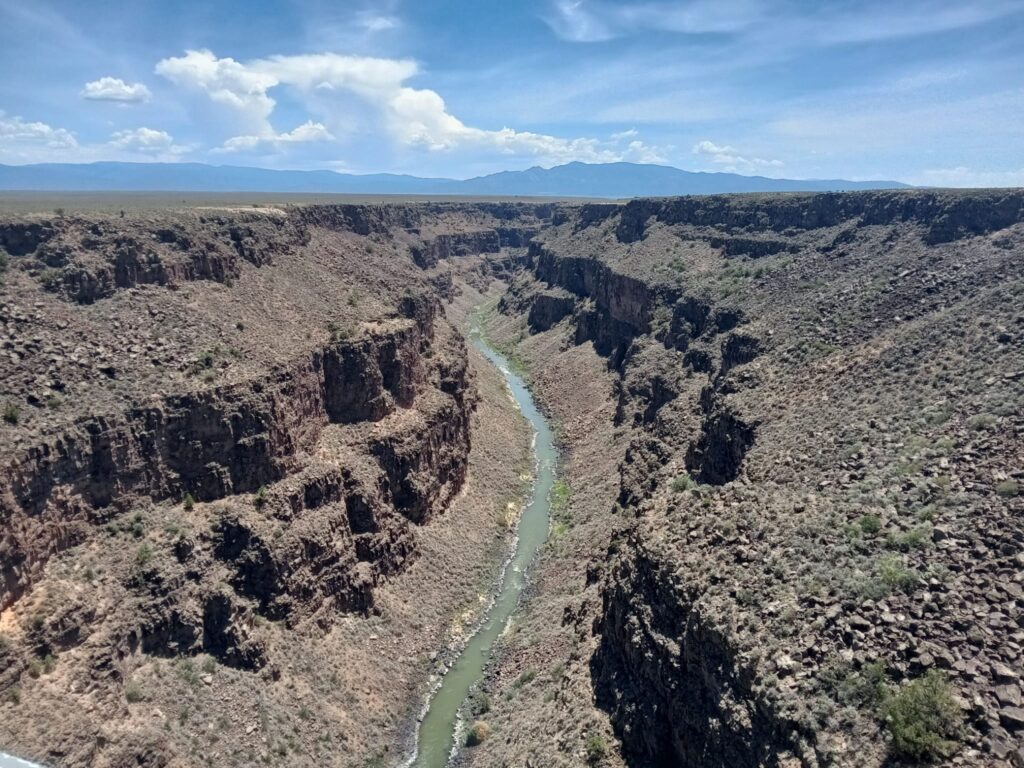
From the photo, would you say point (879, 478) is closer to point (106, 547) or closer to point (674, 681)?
point (674, 681)

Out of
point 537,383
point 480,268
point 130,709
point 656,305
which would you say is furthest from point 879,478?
point 480,268

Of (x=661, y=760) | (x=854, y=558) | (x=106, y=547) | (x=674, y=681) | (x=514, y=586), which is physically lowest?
(x=514, y=586)

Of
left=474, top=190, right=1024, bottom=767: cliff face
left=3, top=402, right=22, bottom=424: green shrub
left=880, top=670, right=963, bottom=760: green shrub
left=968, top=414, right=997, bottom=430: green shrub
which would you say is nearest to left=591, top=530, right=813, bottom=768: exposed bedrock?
left=474, top=190, right=1024, bottom=767: cliff face

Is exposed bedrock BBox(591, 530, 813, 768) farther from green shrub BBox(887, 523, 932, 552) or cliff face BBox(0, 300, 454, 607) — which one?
cliff face BBox(0, 300, 454, 607)

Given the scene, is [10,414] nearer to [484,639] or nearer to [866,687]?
[484,639]

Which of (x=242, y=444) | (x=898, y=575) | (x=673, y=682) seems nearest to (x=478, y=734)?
(x=673, y=682)

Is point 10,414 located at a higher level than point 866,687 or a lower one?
higher

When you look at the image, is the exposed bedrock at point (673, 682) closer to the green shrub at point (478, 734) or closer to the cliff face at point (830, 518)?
the cliff face at point (830, 518)

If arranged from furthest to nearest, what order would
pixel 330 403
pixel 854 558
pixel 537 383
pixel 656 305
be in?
1. pixel 537 383
2. pixel 656 305
3. pixel 330 403
4. pixel 854 558
